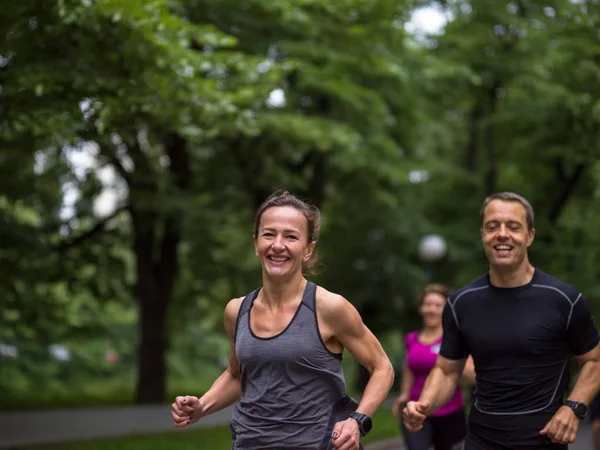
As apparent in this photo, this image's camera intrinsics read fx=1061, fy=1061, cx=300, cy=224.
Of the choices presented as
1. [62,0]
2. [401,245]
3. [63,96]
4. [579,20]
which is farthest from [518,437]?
[401,245]

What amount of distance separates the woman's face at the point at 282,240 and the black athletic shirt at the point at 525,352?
44.6 inches

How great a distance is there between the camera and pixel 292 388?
13.6 ft

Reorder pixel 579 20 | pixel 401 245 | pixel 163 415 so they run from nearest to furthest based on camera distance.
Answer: pixel 579 20 → pixel 163 415 → pixel 401 245

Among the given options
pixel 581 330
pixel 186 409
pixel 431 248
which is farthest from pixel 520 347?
pixel 431 248

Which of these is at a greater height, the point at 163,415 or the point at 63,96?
the point at 63,96

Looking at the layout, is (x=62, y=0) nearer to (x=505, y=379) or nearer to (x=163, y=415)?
(x=505, y=379)

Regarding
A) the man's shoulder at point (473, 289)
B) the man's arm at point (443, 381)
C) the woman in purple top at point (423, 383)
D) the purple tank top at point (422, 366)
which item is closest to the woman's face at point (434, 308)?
the woman in purple top at point (423, 383)

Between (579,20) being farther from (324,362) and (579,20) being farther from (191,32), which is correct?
(324,362)

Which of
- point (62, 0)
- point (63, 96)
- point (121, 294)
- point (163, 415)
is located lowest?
point (163, 415)

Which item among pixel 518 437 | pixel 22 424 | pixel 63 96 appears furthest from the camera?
pixel 22 424

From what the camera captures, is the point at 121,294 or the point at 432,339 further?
the point at 121,294

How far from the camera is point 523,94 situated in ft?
70.1

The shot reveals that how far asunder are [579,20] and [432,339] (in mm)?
5449

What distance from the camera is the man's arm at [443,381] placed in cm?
513
